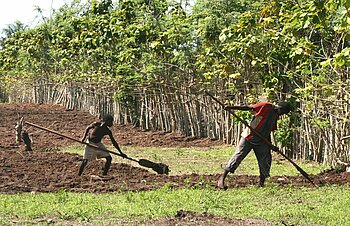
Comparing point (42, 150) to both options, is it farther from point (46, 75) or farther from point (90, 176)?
point (46, 75)

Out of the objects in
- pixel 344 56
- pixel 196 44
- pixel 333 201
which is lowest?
pixel 333 201

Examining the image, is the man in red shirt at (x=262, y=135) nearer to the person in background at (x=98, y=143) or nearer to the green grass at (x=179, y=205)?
the green grass at (x=179, y=205)

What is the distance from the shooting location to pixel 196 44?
22.8 m

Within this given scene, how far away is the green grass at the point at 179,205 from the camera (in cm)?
876

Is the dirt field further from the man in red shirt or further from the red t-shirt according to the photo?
the red t-shirt

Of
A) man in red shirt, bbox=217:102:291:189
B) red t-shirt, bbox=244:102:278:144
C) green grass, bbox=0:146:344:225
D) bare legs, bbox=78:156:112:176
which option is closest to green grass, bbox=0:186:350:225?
green grass, bbox=0:146:344:225

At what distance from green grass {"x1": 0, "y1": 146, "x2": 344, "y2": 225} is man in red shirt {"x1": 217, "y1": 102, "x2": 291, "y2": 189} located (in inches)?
15.7

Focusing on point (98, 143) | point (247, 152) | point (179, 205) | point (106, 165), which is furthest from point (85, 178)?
point (179, 205)

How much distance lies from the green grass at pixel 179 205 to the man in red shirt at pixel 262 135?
399mm

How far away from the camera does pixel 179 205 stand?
391 inches

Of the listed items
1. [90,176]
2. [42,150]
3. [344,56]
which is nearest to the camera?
[344,56]

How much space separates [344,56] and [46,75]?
43.6 meters

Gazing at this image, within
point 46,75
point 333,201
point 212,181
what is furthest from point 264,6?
point 46,75

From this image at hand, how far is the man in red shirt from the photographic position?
12.1 metres
